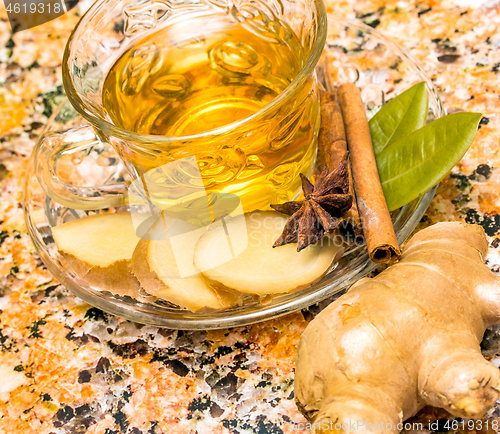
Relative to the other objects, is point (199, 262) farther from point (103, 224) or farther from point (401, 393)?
point (401, 393)

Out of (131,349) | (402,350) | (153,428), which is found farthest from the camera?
(131,349)

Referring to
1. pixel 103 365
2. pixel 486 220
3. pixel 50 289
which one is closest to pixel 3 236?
pixel 50 289

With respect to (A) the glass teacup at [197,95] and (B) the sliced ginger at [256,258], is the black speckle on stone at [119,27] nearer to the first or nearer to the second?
(A) the glass teacup at [197,95]

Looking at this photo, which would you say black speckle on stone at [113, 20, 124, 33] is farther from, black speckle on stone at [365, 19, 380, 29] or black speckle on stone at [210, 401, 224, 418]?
black speckle on stone at [210, 401, 224, 418]

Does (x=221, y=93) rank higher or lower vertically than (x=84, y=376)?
higher

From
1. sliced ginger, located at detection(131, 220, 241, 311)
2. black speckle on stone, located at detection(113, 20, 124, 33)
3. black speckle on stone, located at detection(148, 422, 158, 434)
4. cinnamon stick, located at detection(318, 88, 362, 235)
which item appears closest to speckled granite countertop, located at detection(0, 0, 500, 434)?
black speckle on stone, located at detection(148, 422, 158, 434)

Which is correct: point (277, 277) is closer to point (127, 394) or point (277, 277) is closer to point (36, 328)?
point (127, 394)
